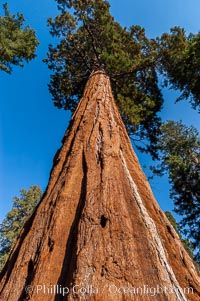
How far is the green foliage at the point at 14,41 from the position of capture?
11497mm

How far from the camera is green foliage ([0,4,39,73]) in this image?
11.5 metres

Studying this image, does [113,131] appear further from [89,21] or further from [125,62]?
[89,21]

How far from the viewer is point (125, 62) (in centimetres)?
884

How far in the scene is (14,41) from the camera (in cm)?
1214

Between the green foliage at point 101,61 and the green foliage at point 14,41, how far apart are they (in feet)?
7.56

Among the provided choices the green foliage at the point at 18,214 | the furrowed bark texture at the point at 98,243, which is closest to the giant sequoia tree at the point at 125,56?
the furrowed bark texture at the point at 98,243

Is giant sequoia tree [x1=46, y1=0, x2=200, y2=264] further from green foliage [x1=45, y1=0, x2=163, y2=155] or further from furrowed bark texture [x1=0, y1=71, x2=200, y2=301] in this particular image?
furrowed bark texture [x1=0, y1=71, x2=200, y2=301]

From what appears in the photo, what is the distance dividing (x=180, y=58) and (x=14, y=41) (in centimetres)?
787

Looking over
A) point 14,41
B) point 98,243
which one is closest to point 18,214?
point 14,41

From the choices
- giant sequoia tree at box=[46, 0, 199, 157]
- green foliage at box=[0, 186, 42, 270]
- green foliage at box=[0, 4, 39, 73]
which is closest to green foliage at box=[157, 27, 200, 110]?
giant sequoia tree at box=[46, 0, 199, 157]

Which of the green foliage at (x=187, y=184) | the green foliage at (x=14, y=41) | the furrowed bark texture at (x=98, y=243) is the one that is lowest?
the furrowed bark texture at (x=98, y=243)

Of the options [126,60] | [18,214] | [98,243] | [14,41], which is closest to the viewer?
[98,243]

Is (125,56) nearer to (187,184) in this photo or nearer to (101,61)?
(101,61)

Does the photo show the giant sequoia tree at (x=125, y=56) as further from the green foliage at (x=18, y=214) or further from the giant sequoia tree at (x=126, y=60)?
the green foliage at (x=18, y=214)
